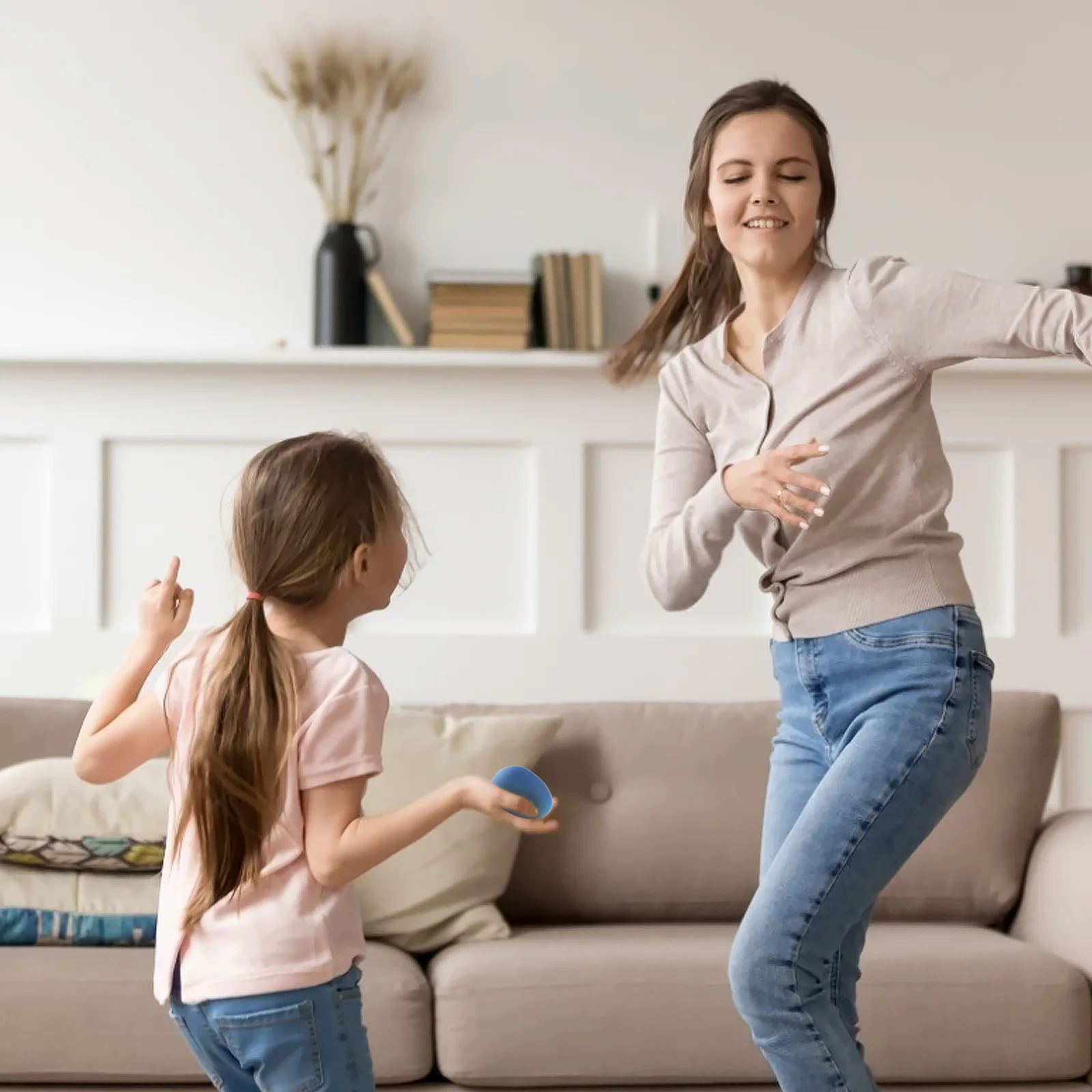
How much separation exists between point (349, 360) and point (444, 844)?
4.20 feet

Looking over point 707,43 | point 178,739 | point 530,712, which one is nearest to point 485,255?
point 707,43

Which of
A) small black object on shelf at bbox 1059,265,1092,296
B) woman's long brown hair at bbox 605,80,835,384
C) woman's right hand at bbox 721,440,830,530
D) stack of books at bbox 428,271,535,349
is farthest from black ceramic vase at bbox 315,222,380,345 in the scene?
woman's right hand at bbox 721,440,830,530

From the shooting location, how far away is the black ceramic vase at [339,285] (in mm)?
3439

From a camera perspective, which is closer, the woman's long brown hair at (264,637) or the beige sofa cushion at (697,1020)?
the woman's long brown hair at (264,637)

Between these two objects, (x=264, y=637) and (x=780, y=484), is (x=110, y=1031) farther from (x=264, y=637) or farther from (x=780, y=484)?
(x=780, y=484)

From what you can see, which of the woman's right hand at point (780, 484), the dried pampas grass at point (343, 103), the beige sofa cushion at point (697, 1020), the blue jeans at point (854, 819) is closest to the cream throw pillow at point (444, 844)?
the beige sofa cushion at point (697, 1020)

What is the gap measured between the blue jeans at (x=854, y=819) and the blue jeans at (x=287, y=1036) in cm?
46

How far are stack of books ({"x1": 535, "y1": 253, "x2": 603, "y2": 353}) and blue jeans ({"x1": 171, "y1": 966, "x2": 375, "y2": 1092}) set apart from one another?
2281mm

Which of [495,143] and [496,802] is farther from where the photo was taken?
[495,143]

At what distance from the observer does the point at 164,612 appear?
4.73ft

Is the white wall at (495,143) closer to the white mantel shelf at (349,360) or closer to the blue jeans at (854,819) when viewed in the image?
the white mantel shelf at (349,360)

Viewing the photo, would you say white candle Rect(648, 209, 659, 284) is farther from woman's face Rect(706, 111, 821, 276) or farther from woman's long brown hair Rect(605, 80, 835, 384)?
woman's face Rect(706, 111, 821, 276)

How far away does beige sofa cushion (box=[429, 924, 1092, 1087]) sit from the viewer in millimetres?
2230

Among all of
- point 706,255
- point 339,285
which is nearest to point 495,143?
point 339,285
